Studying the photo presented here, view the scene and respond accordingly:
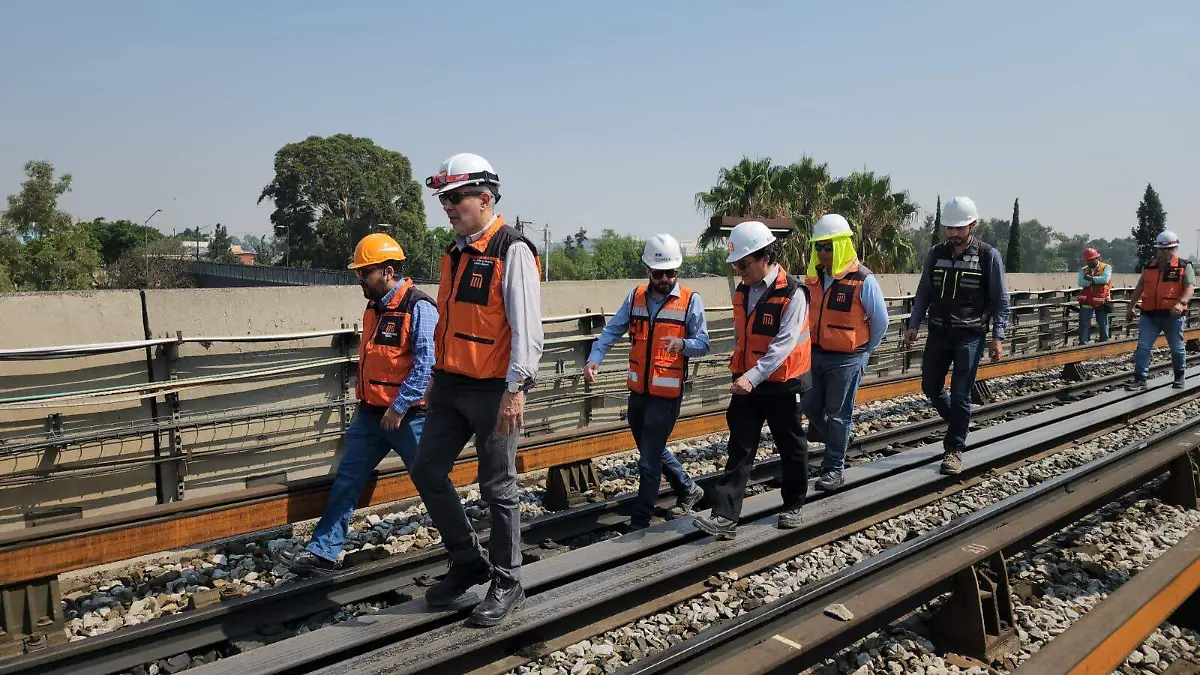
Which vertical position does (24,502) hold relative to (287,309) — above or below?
below

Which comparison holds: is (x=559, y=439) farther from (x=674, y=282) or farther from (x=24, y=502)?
(x=24, y=502)

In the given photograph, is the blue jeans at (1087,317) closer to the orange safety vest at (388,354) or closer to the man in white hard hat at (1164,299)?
the man in white hard hat at (1164,299)

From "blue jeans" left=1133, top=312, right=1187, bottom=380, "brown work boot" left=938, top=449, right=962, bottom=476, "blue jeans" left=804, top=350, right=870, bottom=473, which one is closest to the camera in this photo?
"blue jeans" left=804, top=350, right=870, bottom=473

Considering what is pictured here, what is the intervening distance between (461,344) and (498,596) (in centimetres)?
119

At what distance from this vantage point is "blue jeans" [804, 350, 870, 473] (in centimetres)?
593

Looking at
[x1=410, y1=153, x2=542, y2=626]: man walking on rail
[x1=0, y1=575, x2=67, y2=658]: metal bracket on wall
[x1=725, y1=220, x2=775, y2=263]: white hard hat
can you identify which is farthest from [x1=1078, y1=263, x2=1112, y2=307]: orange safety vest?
[x1=0, y1=575, x2=67, y2=658]: metal bracket on wall

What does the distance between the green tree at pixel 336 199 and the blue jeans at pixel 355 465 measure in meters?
70.1

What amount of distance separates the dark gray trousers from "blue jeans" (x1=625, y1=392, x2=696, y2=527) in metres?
1.63

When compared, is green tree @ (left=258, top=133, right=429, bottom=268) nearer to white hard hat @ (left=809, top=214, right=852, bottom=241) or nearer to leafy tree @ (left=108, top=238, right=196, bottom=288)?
leafy tree @ (left=108, top=238, right=196, bottom=288)

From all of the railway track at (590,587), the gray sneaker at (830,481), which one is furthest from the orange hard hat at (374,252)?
the gray sneaker at (830,481)

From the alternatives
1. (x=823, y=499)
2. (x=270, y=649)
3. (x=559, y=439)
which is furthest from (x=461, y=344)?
(x=823, y=499)

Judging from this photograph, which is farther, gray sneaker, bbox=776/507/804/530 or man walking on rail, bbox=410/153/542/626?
gray sneaker, bbox=776/507/804/530

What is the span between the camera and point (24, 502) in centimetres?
571

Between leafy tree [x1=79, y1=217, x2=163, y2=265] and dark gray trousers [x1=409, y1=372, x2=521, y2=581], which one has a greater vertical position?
leafy tree [x1=79, y1=217, x2=163, y2=265]
